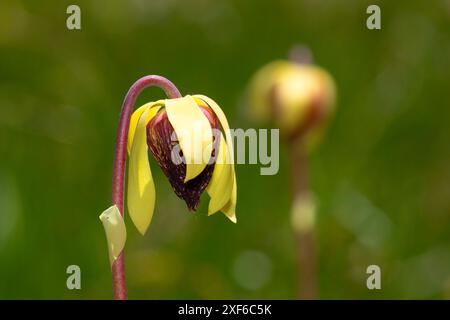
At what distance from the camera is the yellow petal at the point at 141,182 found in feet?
4.55

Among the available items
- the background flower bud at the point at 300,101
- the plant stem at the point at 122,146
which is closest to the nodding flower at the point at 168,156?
the plant stem at the point at 122,146

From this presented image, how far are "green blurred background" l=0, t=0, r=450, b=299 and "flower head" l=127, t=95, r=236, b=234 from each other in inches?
45.3

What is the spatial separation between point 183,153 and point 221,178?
6 cm

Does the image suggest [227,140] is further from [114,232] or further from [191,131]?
[114,232]

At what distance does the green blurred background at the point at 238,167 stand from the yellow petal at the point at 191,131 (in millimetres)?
1224

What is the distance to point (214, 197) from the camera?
4.53 ft

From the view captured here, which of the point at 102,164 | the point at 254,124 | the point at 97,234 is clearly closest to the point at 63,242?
the point at 97,234

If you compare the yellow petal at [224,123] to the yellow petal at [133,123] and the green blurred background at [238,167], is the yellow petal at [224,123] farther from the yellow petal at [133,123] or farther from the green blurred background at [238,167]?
the green blurred background at [238,167]

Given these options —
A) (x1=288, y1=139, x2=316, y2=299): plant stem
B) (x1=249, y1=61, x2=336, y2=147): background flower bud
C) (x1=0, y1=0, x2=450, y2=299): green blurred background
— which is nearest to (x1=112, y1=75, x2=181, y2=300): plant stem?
(x1=288, y1=139, x2=316, y2=299): plant stem

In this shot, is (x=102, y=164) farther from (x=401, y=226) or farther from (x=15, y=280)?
(x=401, y=226)

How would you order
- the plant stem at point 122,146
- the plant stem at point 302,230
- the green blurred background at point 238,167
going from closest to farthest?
the plant stem at point 122,146 < the plant stem at point 302,230 < the green blurred background at point 238,167

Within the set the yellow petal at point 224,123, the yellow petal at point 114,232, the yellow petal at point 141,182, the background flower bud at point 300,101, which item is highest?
the background flower bud at point 300,101

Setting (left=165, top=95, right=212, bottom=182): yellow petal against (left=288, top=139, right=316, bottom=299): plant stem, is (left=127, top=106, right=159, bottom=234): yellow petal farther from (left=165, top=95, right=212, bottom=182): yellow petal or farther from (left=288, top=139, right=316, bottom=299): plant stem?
(left=288, top=139, right=316, bottom=299): plant stem

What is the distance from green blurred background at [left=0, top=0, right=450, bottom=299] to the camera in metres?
2.61
